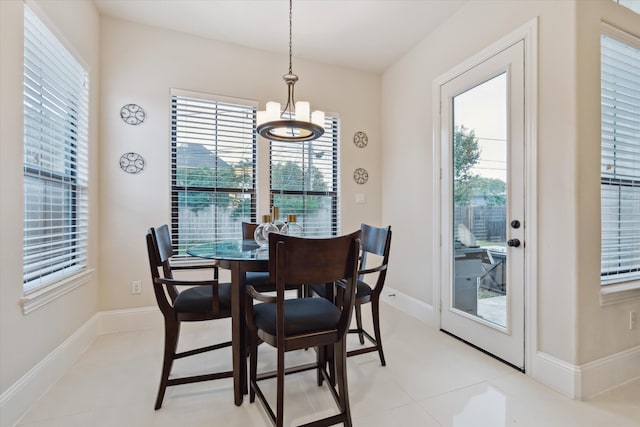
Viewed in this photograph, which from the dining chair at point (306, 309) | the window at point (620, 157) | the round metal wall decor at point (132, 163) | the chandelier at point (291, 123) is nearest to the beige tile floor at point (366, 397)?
the dining chair at point (306, 309)

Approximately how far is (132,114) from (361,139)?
8.23 ft

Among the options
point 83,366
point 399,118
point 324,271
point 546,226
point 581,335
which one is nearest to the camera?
point 324,271

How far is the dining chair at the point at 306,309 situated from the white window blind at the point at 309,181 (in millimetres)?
1925

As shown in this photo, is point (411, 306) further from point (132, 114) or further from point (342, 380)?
point (132, 114)

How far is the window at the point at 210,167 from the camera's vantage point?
3064 mm

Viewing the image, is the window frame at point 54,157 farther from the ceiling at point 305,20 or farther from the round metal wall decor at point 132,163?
the ceiling at point 305,20

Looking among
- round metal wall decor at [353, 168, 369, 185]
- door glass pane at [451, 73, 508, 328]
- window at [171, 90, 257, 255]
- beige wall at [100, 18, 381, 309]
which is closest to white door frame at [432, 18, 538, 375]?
door glass pane at [451, 73, 508, 328]

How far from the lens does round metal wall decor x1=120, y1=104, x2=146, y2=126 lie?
2.85 metres

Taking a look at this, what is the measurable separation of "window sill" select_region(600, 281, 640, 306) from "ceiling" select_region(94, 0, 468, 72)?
2.48m

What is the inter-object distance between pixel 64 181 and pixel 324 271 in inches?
→ 84.7

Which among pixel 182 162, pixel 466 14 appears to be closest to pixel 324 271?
pixel 182 162

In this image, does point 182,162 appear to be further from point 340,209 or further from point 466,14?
point 466,14

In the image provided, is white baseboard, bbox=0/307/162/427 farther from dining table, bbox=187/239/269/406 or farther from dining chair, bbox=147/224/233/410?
dining table, bbox=187/239/269/406

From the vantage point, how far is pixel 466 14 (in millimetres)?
2615
